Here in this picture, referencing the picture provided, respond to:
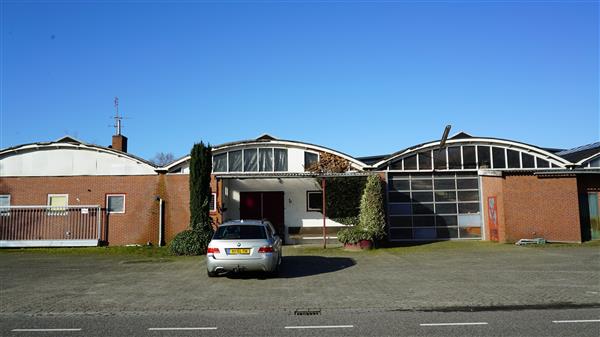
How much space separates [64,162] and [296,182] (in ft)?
37.2

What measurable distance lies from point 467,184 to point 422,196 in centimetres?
223

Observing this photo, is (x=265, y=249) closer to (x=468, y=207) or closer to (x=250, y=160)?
(x=250, y=160)

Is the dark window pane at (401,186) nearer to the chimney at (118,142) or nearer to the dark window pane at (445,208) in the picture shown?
the dark window pane at (445,208)

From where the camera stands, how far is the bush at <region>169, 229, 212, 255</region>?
698 inches

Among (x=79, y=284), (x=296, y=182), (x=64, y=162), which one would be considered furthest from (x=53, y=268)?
(x=296, y=182)

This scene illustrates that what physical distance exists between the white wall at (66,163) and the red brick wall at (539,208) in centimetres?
1620

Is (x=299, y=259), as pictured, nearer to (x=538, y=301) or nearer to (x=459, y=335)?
(x=538, y=301)

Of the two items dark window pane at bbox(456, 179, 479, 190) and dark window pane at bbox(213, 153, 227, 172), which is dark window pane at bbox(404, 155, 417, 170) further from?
dark window pane at bbox(213, 153, 227, 172)

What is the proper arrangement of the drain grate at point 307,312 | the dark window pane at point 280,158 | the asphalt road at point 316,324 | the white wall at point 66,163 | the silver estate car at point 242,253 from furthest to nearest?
the white wall at point 66,163
the dark window pane at point 280,158
the silver estate car at point 242,253
the drain grate at point 307,312
the asphalt road at point 316,324

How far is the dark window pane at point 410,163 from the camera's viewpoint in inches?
889

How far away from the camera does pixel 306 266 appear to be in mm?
14625

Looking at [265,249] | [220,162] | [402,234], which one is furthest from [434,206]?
[265,249]

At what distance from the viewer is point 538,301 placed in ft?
29.2

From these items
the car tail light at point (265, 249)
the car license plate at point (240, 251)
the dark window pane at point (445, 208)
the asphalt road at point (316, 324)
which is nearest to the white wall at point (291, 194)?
the dark window pane at point (445, 208)
